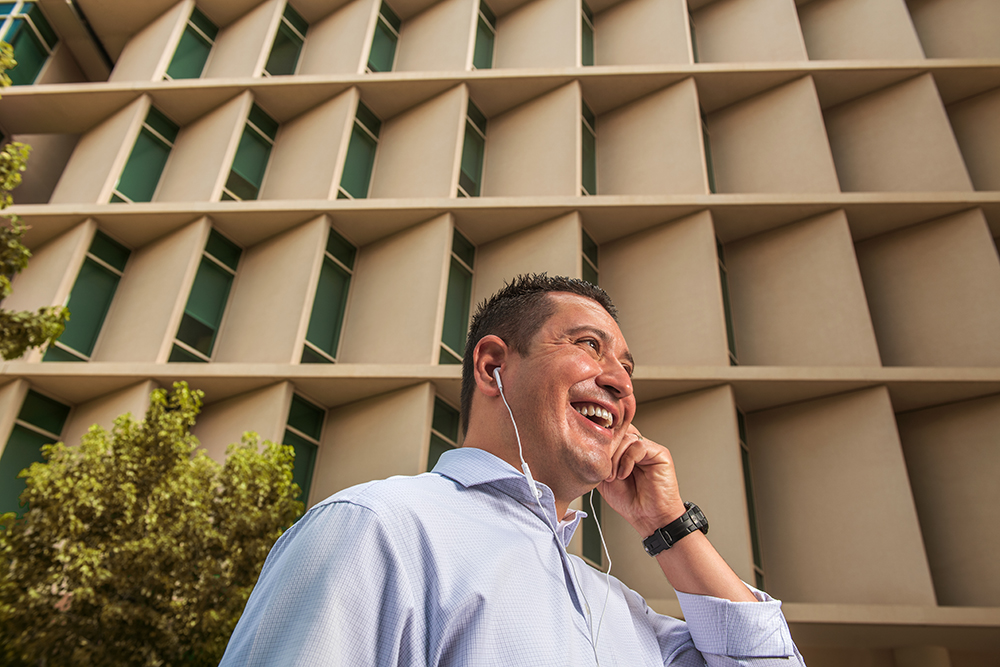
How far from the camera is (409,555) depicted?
1480mm

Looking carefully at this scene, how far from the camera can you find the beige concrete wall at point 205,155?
15.5 meters

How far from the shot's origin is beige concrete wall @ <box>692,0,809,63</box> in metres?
17.1

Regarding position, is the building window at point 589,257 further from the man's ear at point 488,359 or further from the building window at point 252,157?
the man's ear at point 488,359

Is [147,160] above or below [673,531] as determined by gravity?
above

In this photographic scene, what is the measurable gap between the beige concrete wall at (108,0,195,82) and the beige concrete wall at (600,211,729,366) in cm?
1280

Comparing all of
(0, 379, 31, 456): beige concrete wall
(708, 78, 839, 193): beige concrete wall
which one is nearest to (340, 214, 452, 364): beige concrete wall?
(0, 379, 31, 456): beige concrete wall

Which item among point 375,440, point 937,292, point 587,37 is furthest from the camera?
point 587,37

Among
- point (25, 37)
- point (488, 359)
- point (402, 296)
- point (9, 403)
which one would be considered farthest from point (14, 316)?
point (25, 37)

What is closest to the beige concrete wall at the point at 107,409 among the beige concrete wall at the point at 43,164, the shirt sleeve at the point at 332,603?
the beige concrete wall at the point at 43,164

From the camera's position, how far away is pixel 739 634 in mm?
2230

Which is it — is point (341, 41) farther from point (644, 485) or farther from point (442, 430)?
point (644, 485)

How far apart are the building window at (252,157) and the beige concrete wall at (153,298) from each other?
4.94ft

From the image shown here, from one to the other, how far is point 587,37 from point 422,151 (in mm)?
6790

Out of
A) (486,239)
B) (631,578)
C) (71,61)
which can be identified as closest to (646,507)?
(631,578)
